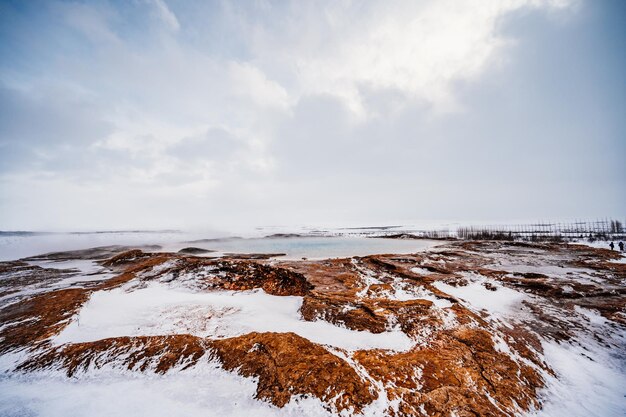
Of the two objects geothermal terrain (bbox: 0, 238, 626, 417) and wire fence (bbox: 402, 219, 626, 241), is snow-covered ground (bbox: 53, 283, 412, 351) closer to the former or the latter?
geothermal terrain (bbox: 0, 238, 626, 417)

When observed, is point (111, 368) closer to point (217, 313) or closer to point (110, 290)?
point (217, 313)

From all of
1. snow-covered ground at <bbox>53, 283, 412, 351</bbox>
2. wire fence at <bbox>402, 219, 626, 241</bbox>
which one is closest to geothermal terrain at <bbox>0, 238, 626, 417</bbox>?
snow-covered ground at <bbox>53, 283, 412, 351</bbox>

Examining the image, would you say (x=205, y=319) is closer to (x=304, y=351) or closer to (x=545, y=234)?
(x=304, y=351)

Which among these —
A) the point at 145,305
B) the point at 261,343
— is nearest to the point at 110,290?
the point at 145,305

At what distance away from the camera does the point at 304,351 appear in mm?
4973

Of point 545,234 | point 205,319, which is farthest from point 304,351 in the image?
point 545,234

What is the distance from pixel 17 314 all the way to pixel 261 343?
8.92 m

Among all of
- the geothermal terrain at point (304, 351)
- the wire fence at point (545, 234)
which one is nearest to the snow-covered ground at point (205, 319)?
the geothermal terrain at point (304, 351)

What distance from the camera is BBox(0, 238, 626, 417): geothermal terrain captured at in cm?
405

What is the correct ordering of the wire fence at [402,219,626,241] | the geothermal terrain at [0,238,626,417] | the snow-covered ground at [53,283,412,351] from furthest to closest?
the wire fence at [402,219,626,241]
the snow-covered ground at [53,283,412,351]
the geothermal terrain at [0,238,626,417]

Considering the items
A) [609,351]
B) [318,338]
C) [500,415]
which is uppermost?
[318,338]

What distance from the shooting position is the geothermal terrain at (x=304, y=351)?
159 inches

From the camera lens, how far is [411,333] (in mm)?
6086

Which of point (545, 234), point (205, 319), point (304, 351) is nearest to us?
point (304, 351)
